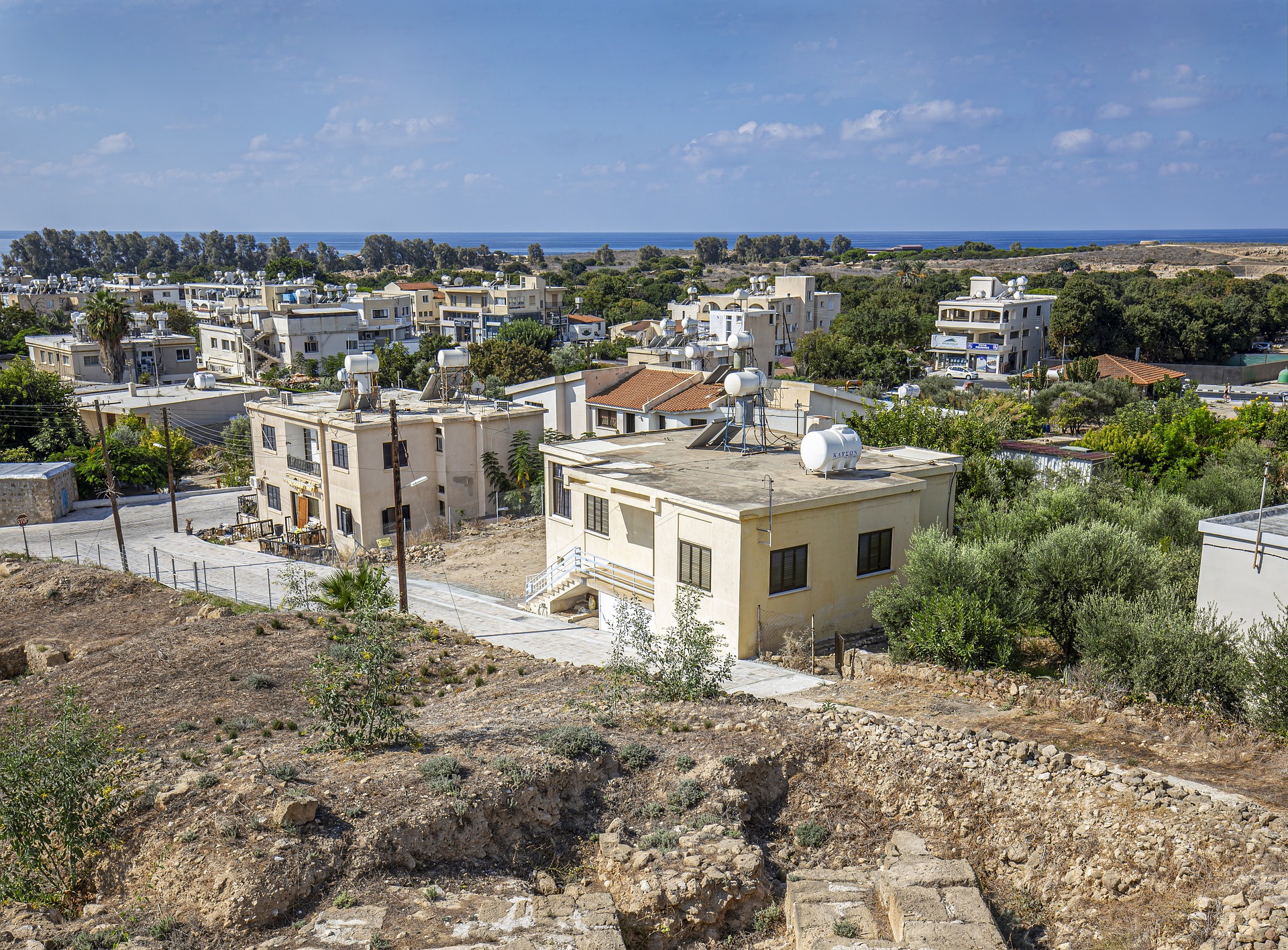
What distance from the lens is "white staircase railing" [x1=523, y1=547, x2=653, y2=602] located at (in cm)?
2502

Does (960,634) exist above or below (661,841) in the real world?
above

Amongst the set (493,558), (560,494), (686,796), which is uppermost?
(560,494)

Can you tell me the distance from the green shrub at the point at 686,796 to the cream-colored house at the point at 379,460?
25571 mm

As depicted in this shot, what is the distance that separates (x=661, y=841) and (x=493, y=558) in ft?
69.5

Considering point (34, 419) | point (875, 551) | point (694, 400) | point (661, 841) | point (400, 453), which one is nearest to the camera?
point (661, 841)

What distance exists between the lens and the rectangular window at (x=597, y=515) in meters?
26.1

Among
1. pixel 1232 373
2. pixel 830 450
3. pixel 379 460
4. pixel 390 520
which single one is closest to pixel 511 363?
pixel 390 520

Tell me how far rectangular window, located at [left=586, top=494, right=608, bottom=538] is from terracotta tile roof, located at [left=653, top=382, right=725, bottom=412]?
17.7m

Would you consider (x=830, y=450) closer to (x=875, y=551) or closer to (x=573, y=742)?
(x=875, y=551)

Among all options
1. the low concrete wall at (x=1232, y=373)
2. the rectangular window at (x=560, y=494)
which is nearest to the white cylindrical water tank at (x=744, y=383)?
the rectangular window at (x=560, y=494)

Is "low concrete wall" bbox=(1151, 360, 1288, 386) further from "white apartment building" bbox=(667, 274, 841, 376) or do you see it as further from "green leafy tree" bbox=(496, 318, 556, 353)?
"green leafy tree" bbox=(496, 318, 556, 353)

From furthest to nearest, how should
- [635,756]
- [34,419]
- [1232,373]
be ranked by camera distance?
[1232,373] < [34,419] < [635,756]

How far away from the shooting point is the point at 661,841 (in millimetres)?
13117

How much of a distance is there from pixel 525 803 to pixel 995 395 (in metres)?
50.2
